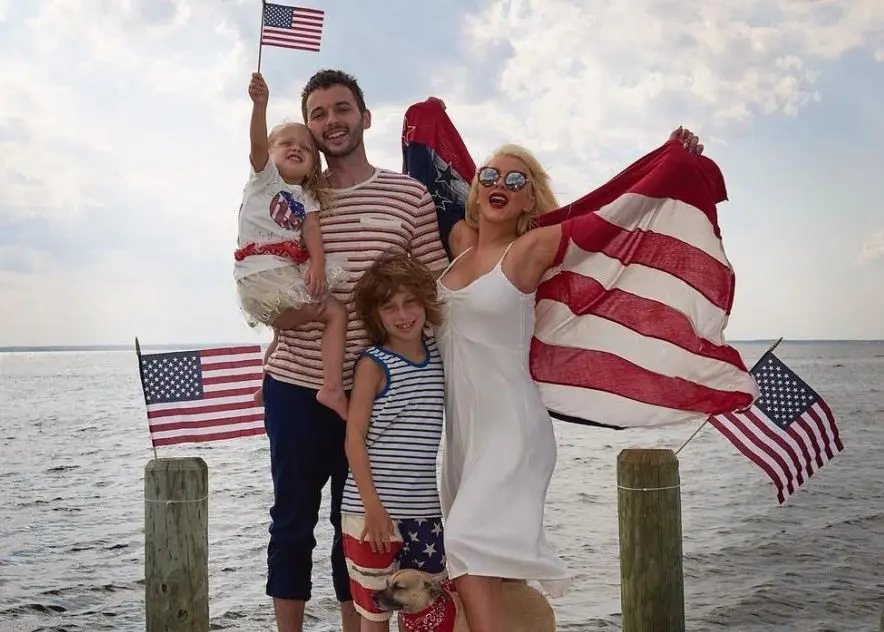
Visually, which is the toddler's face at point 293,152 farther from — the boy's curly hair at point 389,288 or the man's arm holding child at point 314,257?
the boy's curly hair at point 389,288

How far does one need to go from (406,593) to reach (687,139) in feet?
8.02

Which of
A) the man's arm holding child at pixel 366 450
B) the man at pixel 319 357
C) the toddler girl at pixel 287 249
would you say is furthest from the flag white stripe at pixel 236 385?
the man's arm holding child at pixel 366 450

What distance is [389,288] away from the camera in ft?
13.5

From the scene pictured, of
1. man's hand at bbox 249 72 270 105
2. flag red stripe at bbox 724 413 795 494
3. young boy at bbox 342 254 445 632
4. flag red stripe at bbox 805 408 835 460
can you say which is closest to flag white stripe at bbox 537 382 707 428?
young boy at bbox 342 254 445 632

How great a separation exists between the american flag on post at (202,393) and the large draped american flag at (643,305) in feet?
8.79

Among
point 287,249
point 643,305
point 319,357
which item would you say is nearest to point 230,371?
point 319,357

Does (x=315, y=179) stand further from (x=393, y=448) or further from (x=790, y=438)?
(x=790, y=438)

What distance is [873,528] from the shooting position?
12773mm

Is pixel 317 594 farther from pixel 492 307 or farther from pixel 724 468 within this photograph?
pixel 724 468

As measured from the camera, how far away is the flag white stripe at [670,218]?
4.58 m

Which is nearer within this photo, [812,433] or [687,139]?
[687,139]

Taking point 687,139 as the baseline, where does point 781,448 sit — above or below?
below

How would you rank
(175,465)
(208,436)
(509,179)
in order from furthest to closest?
(208,436)
(175,465)
(509,179)

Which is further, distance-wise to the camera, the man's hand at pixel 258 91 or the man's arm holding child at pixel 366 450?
the man's hand at pixel 258 91
